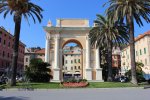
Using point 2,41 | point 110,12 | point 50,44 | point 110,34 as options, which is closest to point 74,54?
point 2,41

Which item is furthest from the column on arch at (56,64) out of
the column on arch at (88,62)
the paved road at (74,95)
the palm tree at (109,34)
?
the paved road at (74,95)

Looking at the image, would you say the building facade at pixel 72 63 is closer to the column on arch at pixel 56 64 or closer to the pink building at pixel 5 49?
the pink building at pixel 5 49

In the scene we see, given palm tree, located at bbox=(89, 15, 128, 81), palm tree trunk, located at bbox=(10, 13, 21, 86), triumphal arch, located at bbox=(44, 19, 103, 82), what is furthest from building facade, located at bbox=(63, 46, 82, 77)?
palm tree trunk, located at bbox=(10, 13, 21, 86)

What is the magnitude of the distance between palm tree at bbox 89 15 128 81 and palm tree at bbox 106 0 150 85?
34.0 ft

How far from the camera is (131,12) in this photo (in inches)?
1253

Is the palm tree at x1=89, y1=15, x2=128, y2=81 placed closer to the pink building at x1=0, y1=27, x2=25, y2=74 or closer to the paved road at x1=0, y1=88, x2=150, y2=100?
the paved road at x1=0, y1=88, x2=150, y2=100

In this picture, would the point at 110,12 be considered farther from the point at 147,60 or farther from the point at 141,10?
the point at 147,60

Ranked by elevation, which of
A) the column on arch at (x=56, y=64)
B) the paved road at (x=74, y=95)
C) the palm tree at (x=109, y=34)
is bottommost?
the paved road at (x=74, y=95)

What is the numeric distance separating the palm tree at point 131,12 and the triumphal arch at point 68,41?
60.2ft

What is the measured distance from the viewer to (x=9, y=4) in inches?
1190

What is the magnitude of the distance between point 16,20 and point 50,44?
22230 mm

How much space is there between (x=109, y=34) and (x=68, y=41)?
1246 centimetres

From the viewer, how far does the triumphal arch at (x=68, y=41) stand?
5169 cm

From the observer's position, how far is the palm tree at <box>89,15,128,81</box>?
148 ft
